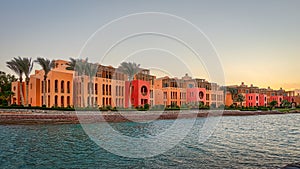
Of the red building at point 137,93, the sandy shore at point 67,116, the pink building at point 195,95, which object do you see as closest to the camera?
the sandy shore at point 67,116

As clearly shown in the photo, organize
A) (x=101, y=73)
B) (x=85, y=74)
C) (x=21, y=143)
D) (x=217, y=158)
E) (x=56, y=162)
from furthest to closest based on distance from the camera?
1. (x=101, y=73)
2. (x=85, y=74)
3. (x=21, y=143)
4. (x=217, y=158)
5. (x=56, y=162)

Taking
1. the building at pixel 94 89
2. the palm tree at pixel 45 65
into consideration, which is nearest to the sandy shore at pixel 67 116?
the building at pixel 94 89

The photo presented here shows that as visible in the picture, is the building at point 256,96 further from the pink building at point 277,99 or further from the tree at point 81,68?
the tree at point 81,68

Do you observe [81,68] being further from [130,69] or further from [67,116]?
[67,116]

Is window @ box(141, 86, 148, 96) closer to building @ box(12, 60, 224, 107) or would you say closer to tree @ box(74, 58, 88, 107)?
building @ box(12, 60, 224, 107)

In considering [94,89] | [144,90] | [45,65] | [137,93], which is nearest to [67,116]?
[45,65]

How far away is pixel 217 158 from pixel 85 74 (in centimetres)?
4242

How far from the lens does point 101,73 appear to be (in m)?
58.9

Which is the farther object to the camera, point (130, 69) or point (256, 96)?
point (256, 96)

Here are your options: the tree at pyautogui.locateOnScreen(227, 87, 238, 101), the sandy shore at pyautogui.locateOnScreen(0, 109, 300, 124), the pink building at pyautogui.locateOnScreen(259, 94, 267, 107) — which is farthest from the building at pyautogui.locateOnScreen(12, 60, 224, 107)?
the pink building at pyautogui.locateOnScreen(259, 94, 267, 107)

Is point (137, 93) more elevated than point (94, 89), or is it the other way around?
point (94, 89)

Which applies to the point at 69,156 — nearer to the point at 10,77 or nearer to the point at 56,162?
the point at 56,162

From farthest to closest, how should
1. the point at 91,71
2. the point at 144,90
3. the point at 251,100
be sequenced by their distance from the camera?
1. the point at 251,100
2. the point at 144,90
3. the point at 91,71

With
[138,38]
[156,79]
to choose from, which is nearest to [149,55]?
[138,38]
